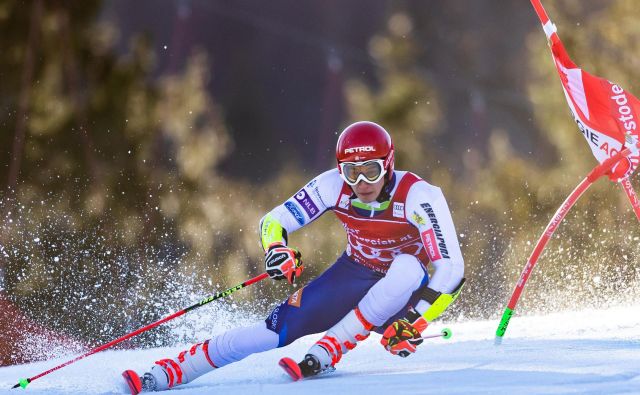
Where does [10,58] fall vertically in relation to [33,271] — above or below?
above

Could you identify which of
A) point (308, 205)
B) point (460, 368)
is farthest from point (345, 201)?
point (460, 368)

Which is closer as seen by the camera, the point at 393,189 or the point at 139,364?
the point at 393,189

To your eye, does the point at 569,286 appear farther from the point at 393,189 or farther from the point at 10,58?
the point at 10,58

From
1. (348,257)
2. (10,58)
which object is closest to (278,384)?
(348,257)

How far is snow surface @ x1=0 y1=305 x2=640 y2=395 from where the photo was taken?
10.6ft

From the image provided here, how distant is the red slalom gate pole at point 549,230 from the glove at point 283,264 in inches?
49.1

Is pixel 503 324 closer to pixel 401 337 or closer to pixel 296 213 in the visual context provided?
pixel 401 337

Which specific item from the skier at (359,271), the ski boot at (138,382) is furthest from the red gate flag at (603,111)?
the ski boot at (138,382)

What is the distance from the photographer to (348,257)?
15.1 ft

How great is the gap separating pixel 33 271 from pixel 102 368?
2428 millimetres

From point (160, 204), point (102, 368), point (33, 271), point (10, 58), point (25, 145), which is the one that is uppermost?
point (10, 58)

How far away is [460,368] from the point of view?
3764 mm

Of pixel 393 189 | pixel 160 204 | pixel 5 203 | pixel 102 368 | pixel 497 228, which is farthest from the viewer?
pixel 497 228

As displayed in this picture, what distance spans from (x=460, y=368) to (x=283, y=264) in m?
0.92
